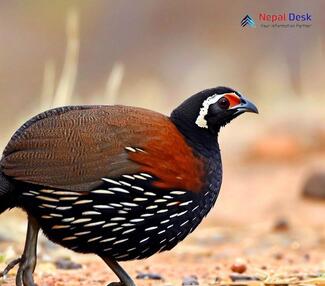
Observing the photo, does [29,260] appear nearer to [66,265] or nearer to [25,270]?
[25,270]

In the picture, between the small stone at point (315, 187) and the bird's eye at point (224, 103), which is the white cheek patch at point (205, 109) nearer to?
the bird's eye at point (224, 103)

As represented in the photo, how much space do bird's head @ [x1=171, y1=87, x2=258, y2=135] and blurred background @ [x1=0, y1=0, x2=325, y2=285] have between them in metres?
1.63

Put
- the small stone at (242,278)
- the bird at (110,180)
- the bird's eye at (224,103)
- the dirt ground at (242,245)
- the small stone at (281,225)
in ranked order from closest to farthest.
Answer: the bird at (110,180) → the bird's eye at (224,103) → the small stone at (242,278) → the dirt ground at (242,245) → the small stone at (281,225)

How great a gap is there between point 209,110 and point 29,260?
147 centimetres

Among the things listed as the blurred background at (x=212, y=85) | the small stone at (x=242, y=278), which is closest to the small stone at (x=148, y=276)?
the blurred background at (x=212, y=85)

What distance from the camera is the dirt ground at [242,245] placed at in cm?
768

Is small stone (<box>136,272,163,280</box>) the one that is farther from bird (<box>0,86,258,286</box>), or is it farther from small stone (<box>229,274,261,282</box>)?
bird (<box>0,86,258,286</box>)

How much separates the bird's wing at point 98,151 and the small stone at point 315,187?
775 centimetres

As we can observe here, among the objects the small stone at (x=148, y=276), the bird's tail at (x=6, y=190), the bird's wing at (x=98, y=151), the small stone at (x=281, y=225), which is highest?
the bird's wing at (x=98, y=151)

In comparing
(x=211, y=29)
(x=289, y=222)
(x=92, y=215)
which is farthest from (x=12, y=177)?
(x=211, y=29)

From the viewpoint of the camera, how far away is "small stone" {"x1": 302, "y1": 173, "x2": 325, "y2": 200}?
13.9m

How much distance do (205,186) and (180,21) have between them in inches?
876

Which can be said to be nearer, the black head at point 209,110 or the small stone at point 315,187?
the black head at point 209,110

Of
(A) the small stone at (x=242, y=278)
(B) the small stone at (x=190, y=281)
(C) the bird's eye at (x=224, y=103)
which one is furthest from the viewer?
(A) the small stone at (x=242, y=278)
